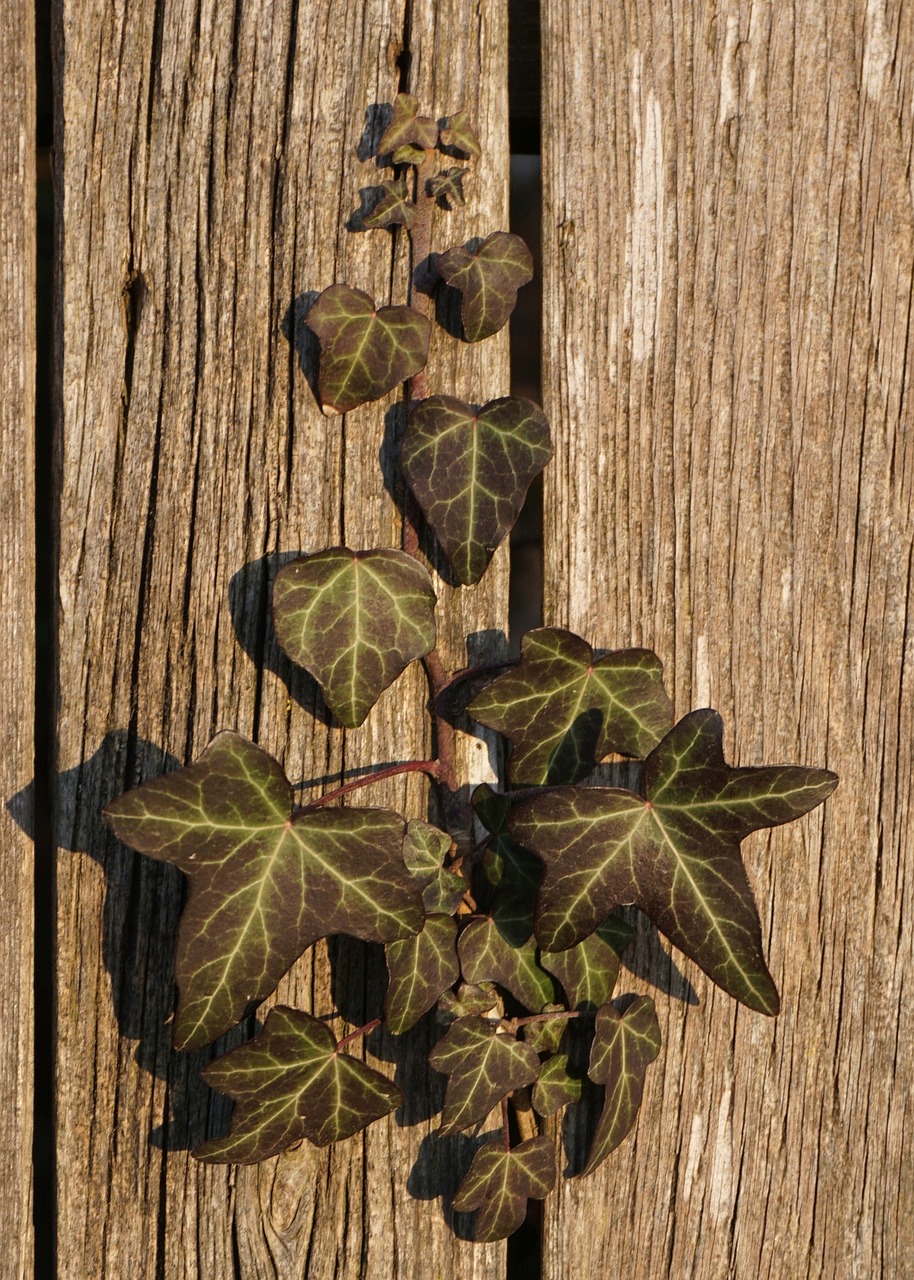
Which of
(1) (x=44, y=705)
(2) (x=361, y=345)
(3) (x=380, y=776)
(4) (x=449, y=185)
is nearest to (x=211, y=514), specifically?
(2) (x=361, y=345)

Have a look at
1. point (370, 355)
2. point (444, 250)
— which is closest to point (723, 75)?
point (444, 250)

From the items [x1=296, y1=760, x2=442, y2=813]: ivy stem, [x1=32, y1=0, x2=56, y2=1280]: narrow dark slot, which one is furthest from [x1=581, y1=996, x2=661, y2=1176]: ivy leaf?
[x1=32, y1=0, x2=56, y2=1280]: narrow dark slot

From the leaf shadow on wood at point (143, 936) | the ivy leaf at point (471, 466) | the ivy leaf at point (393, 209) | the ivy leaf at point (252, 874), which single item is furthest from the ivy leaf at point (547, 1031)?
the ivy leaf at point (393, 209)

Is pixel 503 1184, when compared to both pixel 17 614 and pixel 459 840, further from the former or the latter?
pixel 17 614

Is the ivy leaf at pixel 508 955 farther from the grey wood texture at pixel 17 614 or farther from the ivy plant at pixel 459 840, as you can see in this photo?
the grey wood texture at pixel 17 614

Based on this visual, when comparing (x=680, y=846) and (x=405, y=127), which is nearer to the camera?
(x=680, y=846)
